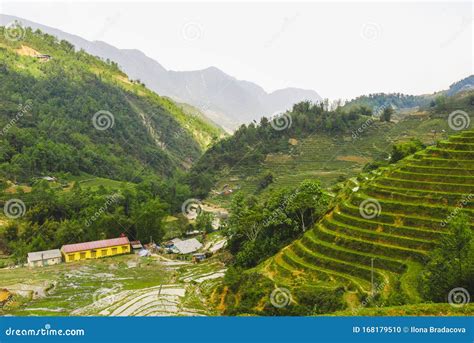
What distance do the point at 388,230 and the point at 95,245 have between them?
32020mm

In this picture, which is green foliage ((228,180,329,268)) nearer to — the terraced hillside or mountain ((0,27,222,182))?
the terraced hillside

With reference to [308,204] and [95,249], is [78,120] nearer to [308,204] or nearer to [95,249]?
[95,249]

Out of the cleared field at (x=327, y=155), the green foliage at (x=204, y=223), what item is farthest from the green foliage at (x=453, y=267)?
the cleared field at (x=327, y=155)

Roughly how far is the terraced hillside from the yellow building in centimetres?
2263

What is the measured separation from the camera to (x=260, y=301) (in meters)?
24.3

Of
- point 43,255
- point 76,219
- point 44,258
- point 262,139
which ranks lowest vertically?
point 44,258

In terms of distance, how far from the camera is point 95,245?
45.1 metres

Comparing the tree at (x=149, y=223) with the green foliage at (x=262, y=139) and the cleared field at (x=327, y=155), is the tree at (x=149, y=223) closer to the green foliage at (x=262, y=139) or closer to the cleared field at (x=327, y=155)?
Answer: the cleared field at (x=327, y=155)

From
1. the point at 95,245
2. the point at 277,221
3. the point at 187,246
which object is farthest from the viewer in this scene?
the point at 187,246

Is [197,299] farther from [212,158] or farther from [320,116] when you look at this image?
[320,116]

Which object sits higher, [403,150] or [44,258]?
[403,150]

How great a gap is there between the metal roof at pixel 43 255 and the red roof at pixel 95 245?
0.88m

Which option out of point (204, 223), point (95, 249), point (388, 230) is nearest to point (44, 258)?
point (95, 249)

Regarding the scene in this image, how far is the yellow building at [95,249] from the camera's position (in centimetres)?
4362
